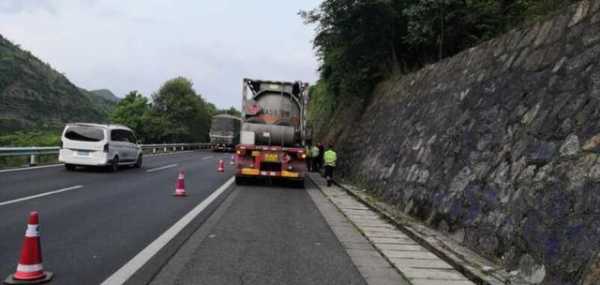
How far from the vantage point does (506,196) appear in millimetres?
6266

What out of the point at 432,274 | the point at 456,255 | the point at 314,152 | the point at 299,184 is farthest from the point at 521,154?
the point at 314,152

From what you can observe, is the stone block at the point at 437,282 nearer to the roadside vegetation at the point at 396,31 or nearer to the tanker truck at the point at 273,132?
the roadside vegetation at the point at 396,31

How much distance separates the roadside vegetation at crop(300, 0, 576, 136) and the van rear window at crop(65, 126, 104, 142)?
31.2 feet

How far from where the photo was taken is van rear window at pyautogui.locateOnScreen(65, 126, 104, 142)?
56.5 feet

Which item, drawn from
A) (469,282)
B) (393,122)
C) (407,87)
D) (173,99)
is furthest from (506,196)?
(173,99)

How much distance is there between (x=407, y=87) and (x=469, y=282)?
11448 millimetres

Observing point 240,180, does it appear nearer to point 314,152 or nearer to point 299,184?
point 299,184

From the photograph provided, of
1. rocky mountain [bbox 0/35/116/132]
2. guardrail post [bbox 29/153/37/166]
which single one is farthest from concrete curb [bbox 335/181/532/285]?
rocky mountain [bbox 0/35/116/132]

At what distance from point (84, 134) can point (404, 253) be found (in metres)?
14.7

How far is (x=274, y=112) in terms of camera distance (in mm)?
16984

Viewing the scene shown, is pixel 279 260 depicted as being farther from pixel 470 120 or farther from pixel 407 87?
pixel 407 87

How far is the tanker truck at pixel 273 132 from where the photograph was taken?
50.0ft

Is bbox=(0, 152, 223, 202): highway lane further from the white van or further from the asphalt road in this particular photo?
the asphalt road

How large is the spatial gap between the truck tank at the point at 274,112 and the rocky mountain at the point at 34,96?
6563 centimetres
